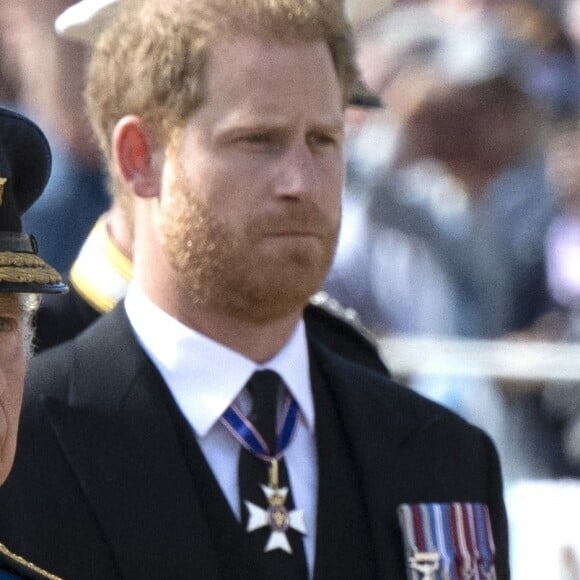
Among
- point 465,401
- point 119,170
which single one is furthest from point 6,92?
point 119,170

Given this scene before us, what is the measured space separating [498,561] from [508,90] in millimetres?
3374

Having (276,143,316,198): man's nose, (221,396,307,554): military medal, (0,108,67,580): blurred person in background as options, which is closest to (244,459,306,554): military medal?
(221,396,307,554): military medal

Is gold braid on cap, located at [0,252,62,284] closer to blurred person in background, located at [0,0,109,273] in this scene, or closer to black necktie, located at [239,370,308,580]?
black necktie, located at [239,370,308,580]

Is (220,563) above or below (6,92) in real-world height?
below

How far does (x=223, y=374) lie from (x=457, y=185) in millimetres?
3114

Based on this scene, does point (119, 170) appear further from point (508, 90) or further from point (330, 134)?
point (508, 90)

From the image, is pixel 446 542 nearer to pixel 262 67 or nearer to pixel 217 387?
pixel 217 387

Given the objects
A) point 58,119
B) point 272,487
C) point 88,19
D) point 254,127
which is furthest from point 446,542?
point 58,119

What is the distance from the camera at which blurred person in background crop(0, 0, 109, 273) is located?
5883 millimetres

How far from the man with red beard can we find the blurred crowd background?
2.20 metres

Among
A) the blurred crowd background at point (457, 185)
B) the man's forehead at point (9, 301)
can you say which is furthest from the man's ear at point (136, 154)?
the blurred crowd background at point (457, 185)

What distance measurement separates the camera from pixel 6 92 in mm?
6219

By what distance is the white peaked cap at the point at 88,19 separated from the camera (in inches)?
149

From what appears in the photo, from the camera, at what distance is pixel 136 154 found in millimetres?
3592
